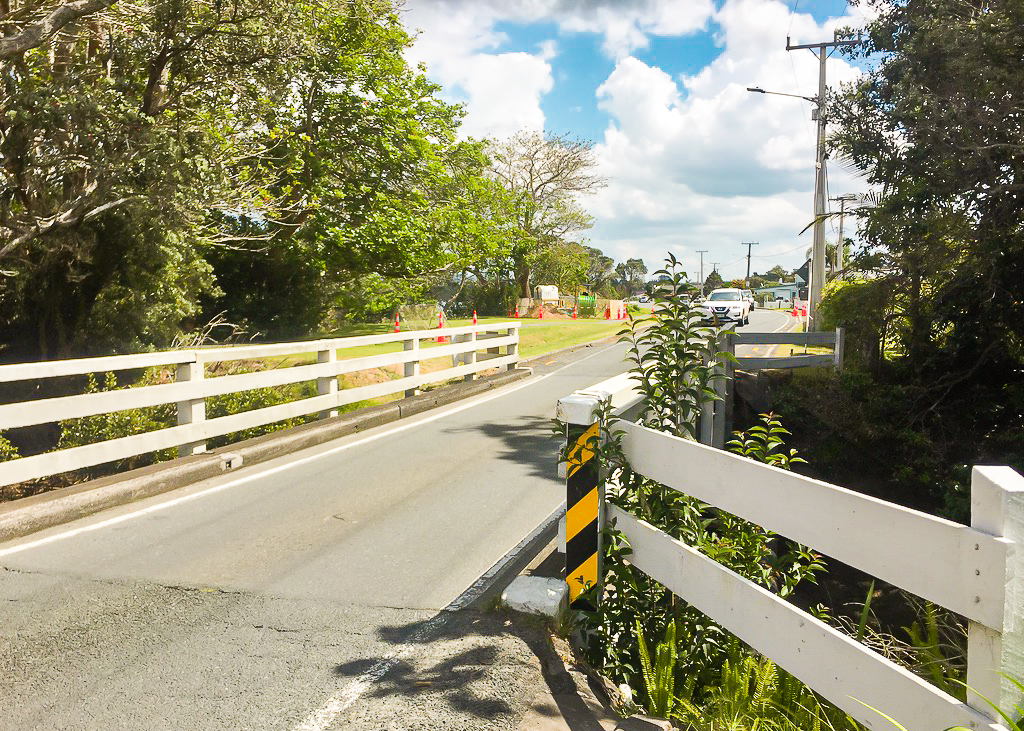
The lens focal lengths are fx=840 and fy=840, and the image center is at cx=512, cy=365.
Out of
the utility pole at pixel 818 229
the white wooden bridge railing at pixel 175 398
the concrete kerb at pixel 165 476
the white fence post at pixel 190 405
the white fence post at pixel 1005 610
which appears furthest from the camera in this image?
the utility pole at pixel 818 229

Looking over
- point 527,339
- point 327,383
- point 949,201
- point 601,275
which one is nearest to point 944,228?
point 949,201

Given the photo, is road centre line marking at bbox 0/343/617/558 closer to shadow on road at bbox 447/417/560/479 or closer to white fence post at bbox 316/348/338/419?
white fence post at bbox 316/348/338/419

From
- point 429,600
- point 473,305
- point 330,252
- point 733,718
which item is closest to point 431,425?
point 429,600

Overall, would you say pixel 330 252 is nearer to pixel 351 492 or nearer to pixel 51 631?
pixel 351 492

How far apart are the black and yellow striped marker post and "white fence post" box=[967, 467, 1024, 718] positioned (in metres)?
2.15

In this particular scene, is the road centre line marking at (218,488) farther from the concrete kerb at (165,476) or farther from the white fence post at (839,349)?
the white fence post at (839,349)

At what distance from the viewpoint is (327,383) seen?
454 inches

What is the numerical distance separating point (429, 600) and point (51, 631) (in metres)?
2.07

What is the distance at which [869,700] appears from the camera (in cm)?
276

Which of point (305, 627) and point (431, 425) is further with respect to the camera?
point (431, 425)

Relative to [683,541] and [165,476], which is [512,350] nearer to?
[165,476]

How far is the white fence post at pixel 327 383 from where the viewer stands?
36.5 ft

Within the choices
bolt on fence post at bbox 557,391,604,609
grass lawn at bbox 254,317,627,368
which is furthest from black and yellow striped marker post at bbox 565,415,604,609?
grass lawn at bbox 254,317,627,368

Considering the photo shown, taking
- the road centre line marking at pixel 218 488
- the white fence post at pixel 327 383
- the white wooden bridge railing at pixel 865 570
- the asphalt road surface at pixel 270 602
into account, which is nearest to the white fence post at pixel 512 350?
the road centre line marking at pixel 218 488
